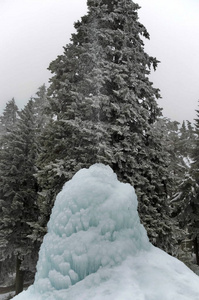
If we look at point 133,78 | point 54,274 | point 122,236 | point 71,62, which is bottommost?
point 54,274

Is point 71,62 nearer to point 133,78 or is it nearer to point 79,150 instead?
point 133,78

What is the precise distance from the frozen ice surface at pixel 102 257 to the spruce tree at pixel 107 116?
228 inches

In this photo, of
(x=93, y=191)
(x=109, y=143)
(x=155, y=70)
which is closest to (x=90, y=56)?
(x=109, y=143)

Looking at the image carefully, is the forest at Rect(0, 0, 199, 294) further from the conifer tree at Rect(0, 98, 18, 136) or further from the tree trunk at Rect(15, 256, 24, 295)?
the conifer tree at Rect(0, 98, 18, 136)

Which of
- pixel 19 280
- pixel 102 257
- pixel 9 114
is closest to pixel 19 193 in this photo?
pixel 19 280

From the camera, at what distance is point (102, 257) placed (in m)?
3.77

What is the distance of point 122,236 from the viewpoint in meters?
4.00

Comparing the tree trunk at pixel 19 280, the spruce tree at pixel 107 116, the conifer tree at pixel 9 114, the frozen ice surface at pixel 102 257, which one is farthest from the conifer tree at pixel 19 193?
the conifer tree at pixel 9 114

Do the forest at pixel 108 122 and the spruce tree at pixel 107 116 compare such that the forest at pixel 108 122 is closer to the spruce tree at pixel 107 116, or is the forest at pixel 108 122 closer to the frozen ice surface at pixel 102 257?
the spruce tree at pixel 107 116

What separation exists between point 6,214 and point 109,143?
8.51 meters

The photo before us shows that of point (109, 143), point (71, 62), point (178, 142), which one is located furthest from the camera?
point (178, 142)

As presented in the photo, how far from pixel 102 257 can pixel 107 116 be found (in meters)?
8.08

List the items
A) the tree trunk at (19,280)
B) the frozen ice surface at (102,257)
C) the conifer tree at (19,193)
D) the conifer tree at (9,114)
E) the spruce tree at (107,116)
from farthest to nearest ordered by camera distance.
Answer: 1. the conifer tree at (9,114)
2. the tree trunk at (19,280)
3. the conifer tree at (19,193)
4. the spruce tree at (107,116)
5. the frozen ice surface at (102,257)

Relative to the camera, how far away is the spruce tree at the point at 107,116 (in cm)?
1059
